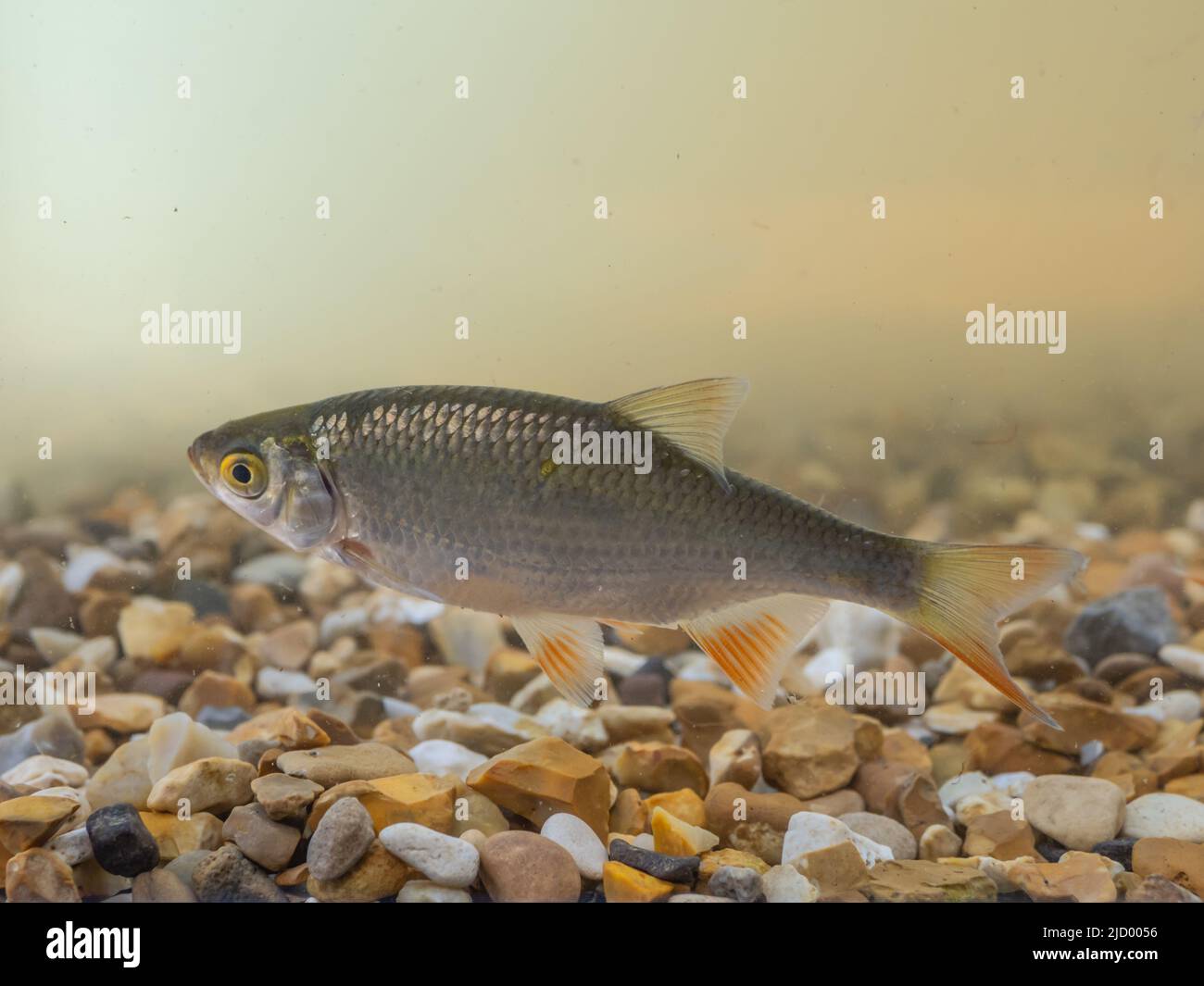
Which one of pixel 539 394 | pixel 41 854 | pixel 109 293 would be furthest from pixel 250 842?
pixel 109 293

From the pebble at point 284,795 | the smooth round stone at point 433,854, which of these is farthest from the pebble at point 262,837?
the smooth round stone at point 433,854

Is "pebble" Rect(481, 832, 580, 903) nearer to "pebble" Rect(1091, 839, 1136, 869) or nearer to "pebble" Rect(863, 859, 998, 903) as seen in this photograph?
"pebble" Rect(863, 859, 998, 903)

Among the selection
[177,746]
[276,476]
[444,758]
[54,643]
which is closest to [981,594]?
[444,758]

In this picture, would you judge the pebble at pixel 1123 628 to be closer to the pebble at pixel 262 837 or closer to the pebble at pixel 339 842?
the pebble at pixel 339 842

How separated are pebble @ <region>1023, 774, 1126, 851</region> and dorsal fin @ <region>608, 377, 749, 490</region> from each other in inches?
53.5

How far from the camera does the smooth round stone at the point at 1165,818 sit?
8.30ft

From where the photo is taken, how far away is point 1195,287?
335 centimetres

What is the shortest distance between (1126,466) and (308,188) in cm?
358

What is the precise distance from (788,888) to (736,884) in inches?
5.5

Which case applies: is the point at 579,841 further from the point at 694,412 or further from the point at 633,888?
the point at 694,412

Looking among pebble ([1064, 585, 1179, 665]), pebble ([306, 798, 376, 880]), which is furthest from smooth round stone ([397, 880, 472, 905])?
pebble ([1064, 585, 1179, 665])

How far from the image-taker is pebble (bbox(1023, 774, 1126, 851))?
2.49m

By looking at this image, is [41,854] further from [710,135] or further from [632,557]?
[710,135]
